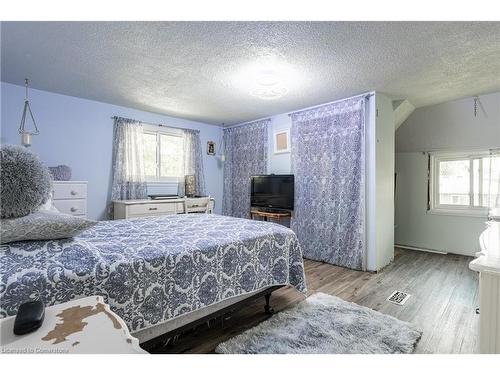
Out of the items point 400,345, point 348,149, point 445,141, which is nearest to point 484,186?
point 445,141

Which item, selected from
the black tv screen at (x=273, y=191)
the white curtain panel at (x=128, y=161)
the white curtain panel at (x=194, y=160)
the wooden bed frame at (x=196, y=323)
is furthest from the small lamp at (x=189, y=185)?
the wooden bed frame at (x=196, y=323)

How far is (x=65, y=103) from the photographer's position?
332 centimetres

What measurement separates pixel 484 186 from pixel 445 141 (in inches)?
35.3

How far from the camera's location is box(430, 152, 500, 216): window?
3.79 m

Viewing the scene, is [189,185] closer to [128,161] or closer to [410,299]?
[128,161]

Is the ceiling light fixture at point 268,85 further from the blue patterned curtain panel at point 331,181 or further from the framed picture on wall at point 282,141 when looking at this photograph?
the framed picture on wall at point 282,141

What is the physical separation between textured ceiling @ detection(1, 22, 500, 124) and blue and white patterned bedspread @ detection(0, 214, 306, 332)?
5.10 ft

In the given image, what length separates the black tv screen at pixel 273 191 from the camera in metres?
4.05

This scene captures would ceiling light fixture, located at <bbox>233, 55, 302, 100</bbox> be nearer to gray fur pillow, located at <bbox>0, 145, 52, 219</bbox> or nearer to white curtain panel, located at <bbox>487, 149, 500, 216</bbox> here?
gray fur pillow, located at <bbox>0, 145, 52, 219</bbox>

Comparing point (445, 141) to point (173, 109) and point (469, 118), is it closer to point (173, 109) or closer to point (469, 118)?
point (469, 118)

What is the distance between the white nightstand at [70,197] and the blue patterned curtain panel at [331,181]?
10.0 feet

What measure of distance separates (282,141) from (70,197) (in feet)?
10.6

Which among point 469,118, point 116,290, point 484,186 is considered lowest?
point 116,290

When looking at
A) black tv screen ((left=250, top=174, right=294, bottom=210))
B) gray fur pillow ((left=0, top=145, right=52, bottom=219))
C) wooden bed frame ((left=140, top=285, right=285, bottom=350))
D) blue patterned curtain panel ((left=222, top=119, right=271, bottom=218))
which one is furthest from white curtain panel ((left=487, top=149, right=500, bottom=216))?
gray fur pillow ((left=0, top=145, right=52, bottom=219))
